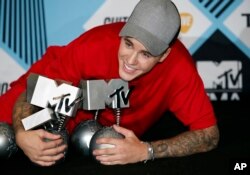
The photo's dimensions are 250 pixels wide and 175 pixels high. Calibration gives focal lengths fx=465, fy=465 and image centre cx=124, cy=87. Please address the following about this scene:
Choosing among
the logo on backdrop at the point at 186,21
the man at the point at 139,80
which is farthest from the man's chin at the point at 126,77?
the logo on backdrop at the point at 186,21

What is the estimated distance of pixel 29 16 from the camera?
2996 millimetres

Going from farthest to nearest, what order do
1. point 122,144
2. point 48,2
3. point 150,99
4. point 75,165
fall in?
point 48,2 < point 150,99 < point 75,165 < point 122,144

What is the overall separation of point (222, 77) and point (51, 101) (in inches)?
62.5

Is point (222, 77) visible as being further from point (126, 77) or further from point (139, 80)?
point (126, 77)

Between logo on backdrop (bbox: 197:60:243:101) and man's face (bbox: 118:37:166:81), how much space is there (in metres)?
1.29

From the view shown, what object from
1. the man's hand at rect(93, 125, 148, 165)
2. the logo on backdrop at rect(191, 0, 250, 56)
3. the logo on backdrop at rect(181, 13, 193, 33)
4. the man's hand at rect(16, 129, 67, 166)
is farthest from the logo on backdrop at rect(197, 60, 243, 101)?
the man's hand at rect(16, 129, 67, 166)

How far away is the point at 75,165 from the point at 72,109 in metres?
0.24

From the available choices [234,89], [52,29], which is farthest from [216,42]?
[52,29]

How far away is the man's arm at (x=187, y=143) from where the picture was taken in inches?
73.8

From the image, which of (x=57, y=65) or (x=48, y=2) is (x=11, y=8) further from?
(x=57, y=65)

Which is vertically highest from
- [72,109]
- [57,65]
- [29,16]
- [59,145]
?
[29,16]

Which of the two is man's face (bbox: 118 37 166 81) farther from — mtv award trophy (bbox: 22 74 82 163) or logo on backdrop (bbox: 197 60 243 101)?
logo on backdrop (bbox: 197 60 243 101)

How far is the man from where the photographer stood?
69.4 inches

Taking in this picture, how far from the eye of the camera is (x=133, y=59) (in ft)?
5.78
